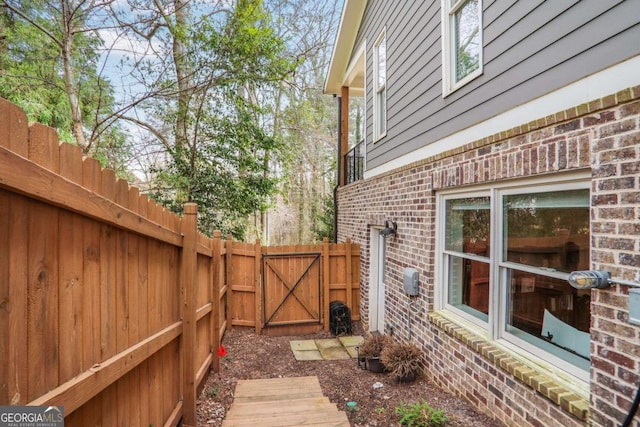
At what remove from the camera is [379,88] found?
21.9 feet

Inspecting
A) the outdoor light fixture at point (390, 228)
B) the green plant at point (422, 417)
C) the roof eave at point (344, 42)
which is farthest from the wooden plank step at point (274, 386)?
the roof eave at point (344, 42)

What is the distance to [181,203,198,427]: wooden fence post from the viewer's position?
2953 millimetres

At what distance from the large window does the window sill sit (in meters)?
0.13

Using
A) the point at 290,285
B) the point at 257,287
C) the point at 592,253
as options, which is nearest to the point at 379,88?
the point at 290,285

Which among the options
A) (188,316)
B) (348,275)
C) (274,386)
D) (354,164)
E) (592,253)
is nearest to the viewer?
(592,253)

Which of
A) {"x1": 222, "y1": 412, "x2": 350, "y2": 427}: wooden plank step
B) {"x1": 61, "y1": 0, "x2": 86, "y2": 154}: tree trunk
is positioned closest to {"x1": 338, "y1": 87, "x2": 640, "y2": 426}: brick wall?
{"x1": 222, "y1": 412, "x2": 350, "y2": 427}: wooden plank step

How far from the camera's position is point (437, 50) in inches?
168

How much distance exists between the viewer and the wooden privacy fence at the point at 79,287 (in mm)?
1238

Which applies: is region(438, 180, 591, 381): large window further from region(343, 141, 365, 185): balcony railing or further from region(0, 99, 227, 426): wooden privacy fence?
region(343, 141, 365, 185): balcony railing

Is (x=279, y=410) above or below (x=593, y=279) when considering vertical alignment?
below

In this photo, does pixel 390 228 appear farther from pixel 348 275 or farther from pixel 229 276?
pixel 229 276

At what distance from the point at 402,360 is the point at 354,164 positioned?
18.6 ft

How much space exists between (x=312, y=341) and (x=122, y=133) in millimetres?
7880

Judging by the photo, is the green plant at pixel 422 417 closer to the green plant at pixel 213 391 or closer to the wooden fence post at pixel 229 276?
the green plant at pixel 213 391
